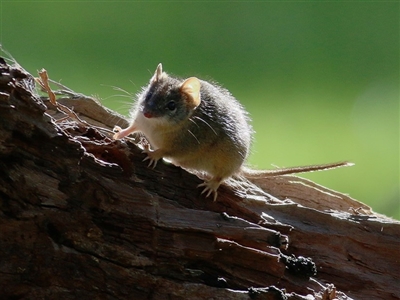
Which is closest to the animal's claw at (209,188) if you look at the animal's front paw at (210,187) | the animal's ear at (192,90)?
the animal's front paw at (210,187)

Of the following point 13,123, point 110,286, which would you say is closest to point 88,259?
point 110,286

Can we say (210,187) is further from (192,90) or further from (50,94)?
(50,94)

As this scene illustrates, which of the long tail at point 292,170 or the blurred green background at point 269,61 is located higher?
the blurred green background at point 269,61

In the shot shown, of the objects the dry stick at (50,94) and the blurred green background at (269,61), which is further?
the blurred green background at (269,61)

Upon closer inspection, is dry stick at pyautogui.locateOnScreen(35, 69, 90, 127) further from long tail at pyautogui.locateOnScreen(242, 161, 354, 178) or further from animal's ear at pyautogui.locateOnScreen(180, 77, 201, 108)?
long tail at pyautogui.locateOnScreen(242, 161, 354, 178)

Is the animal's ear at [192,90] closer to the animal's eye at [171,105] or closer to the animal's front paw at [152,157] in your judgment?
the animal's eye at [171,105]
